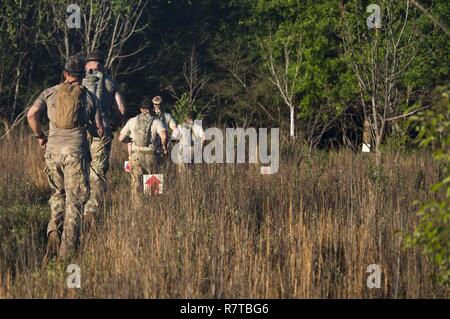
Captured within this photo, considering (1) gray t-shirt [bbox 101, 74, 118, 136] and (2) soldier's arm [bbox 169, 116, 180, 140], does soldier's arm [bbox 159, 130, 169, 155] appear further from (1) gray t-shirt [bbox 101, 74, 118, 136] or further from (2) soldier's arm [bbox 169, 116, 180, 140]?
(1) gray t-shirt [bbox 101, 74, 118, 136]

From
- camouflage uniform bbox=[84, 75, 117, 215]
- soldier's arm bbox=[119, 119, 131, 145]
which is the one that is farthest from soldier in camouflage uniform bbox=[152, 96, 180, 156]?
camouflage uniform bbox=[84, 75, 117, 215]

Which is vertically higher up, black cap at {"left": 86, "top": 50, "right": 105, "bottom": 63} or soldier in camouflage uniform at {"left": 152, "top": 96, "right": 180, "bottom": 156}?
black cap at {"left": 86, "top": 50, "right": 105, "bottom": 63}

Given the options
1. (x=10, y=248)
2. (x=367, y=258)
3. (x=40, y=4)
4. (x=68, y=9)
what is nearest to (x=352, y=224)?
(x=367, y=258)

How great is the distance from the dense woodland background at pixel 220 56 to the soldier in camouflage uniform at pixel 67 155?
50.4ft

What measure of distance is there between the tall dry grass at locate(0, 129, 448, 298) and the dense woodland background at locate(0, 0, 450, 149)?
14.1 meters

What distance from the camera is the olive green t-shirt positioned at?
1066 centimetres

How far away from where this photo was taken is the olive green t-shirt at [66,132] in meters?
10.7

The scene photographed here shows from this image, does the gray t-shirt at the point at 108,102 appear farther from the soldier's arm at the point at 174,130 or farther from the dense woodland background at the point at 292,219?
the soldier's arm at the point at 174,130

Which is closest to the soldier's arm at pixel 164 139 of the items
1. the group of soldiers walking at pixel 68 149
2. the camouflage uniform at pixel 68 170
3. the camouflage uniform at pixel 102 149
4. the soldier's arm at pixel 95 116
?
the camouflage uniform at pixel 102 149

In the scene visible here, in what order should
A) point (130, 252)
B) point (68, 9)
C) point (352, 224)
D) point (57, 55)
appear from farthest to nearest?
point (57, 55) → point (68, 9) → point (352, 224) → point (130, 252)

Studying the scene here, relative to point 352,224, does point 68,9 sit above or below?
above

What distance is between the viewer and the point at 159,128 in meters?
15.2

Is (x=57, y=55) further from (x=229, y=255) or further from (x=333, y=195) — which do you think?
(x=229, y=255)

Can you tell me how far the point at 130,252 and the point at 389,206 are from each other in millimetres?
3083
